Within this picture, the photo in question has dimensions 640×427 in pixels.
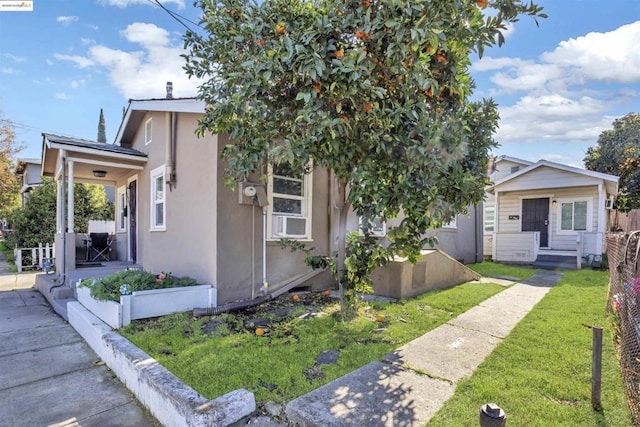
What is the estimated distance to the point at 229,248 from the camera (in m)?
6.02

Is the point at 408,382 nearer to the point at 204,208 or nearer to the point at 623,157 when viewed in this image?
the point at 204,208

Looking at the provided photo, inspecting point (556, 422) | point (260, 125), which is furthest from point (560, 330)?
point (260, 125)

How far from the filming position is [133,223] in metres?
10.0

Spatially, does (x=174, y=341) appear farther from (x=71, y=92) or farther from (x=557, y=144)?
(x=557, y=144)

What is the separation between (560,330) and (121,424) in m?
5.41

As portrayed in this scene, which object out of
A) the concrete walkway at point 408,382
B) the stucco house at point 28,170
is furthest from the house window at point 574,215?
the stucco house at point 28,170

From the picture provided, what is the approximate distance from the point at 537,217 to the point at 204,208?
1317 centimetres

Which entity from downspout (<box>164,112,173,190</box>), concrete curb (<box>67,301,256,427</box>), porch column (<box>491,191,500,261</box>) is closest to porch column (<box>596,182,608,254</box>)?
porch column (<box>491,191,500,261</box>)

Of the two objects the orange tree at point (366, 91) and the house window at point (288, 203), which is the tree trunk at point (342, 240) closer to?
the orange tree at point (366, 91)

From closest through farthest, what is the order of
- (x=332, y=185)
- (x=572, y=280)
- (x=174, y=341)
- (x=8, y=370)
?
(x=8, y=370) → (x=174, y=341) → (x=332, y=185) → (x=572, y=280)

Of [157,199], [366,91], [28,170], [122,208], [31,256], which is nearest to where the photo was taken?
[366,91]

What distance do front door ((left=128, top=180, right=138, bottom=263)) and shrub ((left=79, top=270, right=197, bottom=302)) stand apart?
3934mm

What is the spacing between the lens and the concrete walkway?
263 cm

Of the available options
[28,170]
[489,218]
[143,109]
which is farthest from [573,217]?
[28,170]
